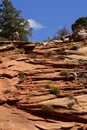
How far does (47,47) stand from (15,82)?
696 cm


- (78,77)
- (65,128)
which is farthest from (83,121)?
(78,77)

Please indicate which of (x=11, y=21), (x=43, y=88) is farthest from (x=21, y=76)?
(x=11, y=21)

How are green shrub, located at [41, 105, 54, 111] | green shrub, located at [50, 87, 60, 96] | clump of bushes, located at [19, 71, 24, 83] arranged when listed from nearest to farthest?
green shrub, located at [41, 105, 54, 111] < green shrub, located at [50, 87, 60, 96] < clump of bushes, located at [19, 71, 24, 83]

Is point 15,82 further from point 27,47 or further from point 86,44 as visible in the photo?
point 86,44

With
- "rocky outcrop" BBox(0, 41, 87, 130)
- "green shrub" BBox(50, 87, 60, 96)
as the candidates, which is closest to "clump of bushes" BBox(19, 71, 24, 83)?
"rocky outcrop" BBox(0, 41, 87, 130)

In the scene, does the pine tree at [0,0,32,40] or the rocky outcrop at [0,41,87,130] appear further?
the pine tree at [0,0,32,40]

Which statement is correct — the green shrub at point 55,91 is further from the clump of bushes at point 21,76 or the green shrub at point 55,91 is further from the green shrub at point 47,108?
the clump of bushes at point 21,76

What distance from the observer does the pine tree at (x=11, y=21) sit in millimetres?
61844

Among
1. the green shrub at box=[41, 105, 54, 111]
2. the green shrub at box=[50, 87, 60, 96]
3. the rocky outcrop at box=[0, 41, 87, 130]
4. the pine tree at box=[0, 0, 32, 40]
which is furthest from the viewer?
the pine tree at box=[0, 0, 32, 40]

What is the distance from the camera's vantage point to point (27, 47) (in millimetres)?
42281

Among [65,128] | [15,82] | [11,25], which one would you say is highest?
[11,25]

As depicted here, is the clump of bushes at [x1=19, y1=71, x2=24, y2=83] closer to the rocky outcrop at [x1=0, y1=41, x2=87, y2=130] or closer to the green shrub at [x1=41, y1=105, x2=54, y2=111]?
the rocky outcrop at [x1=0, y1=41, x2=87, y2=130]

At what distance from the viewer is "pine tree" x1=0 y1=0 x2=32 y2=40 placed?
61.8 meters

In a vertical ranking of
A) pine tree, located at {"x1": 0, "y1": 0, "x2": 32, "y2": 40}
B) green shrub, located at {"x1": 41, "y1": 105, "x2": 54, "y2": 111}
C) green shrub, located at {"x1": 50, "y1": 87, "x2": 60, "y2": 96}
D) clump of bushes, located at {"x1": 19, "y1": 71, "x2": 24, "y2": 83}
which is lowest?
green shrub, located at {"x1": 41, "y1": 105, "x2": 54, "y2": 111}
